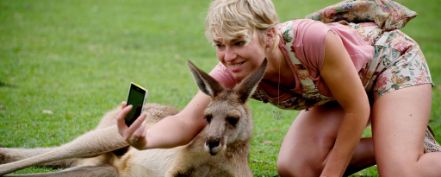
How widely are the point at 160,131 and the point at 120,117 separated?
654mm

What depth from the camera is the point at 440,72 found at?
35.6 feet

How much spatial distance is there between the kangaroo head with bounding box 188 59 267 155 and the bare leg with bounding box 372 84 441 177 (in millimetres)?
901

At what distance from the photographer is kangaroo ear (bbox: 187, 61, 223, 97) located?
12.6 ft

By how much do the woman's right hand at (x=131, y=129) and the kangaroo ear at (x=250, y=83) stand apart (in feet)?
2.14

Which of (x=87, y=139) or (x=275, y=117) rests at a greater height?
(x=87, y=139)

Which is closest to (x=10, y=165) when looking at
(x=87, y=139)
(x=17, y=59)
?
(x=87, y=139)

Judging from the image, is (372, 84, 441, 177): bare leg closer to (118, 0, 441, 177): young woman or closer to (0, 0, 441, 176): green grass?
(118, 0, 441, 177): young woman

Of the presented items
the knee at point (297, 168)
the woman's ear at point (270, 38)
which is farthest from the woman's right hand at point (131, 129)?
the knee at point (297, 168)

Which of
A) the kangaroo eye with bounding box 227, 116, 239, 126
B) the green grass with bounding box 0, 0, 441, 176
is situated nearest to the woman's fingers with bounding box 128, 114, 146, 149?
the kangaroo eye with bounding box 227, 116, 239, 126

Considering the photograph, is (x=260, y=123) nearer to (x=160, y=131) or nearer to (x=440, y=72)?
(x=160, y=131)

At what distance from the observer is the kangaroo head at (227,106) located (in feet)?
12.5

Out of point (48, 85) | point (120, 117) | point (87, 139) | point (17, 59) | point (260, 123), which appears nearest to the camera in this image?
point (120, 117)

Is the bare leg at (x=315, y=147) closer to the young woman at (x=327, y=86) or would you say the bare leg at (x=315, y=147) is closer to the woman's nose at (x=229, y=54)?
the young woman at (x=327, y=86)

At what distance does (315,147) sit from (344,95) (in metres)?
0.78
